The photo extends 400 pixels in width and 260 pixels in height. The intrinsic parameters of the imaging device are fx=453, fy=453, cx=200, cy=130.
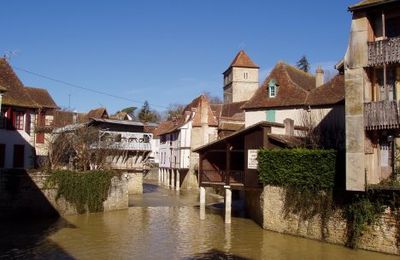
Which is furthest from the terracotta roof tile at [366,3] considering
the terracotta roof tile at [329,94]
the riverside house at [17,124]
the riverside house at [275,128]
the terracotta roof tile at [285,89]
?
the riverside house at [17,124]

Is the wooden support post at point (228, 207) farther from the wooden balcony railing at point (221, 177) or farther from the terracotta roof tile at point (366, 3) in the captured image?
the terracotta roof tile at point (366, 3)

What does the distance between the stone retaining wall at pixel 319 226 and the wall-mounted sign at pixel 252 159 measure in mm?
1790

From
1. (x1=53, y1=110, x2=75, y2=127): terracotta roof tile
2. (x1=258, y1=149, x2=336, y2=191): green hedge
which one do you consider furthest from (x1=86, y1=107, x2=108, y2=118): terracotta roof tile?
(x1=258, y1=149, x2=336, y2=191): green hedge

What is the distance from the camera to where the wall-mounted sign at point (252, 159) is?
26.4 metres

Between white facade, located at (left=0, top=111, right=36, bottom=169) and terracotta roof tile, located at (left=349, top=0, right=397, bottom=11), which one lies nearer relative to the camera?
terracotta roof tile, located at (left=349, top=0, right=397, bottom=11)

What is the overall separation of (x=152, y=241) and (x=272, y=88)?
22353mm

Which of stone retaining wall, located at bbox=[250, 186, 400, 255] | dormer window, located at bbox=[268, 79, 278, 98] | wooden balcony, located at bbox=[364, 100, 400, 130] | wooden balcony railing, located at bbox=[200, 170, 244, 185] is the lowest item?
stone retaining wall, located at bbox=[250, 186, 400, 255]

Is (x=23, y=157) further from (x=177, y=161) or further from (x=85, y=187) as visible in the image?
(x=177, y=161)

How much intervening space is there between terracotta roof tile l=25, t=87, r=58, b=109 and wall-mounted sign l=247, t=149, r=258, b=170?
24.2 metres

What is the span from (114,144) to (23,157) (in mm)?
11382

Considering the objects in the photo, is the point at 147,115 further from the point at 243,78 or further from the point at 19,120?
the point at 19,120

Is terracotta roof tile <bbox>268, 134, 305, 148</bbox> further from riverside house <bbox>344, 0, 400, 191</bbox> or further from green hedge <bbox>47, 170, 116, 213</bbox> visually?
green hedge <bbox>47, 170, 116, 213</bbox>

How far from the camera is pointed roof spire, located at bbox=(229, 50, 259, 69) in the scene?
83.8 m

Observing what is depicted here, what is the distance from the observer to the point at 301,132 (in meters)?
33.7
